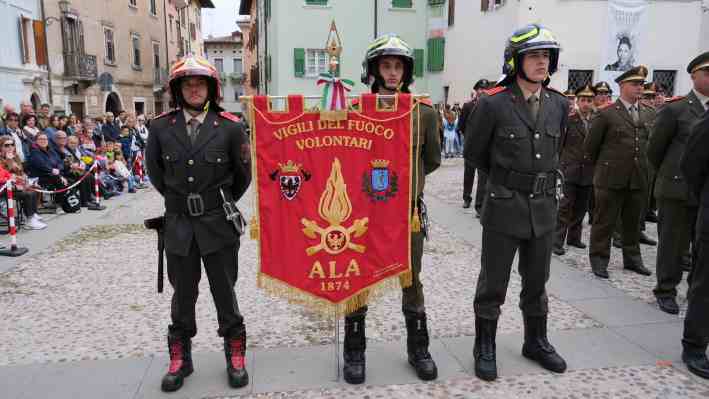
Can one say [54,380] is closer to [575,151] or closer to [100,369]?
[100,369]

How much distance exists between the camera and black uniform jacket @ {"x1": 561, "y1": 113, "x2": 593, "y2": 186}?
675 cm

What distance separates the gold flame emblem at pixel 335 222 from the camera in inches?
131

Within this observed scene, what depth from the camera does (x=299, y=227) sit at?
3.36 metres

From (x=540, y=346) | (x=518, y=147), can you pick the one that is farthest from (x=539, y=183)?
(x=540, y=346)

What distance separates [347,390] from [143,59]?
31.7 meters

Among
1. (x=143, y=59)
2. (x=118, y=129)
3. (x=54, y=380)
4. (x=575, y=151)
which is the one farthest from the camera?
(x=143, y=59)

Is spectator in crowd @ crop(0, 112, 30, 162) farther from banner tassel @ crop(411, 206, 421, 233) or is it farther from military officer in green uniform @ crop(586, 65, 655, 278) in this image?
military officer in green uniform @ crop(586, 65, 655, 278)

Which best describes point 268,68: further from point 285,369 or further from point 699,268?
point 699,268

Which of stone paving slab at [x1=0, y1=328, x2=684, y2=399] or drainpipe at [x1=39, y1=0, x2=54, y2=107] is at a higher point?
drainpipe at [x1=39, y1=0, x2=54, y2=107]

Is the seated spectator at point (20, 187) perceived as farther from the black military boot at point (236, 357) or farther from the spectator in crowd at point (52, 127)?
the black military boot at point (236, 357)

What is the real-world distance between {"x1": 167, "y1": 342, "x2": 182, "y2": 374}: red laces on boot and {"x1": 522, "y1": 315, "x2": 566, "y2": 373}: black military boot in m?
2.38

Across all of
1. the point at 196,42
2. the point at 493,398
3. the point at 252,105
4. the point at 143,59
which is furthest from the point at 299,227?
the point at 196,42

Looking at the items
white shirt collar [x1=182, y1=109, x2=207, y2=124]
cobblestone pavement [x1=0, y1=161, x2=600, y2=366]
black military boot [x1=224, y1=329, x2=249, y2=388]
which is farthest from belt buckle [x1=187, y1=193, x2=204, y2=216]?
cobblestone pavement [x1=0, y1=161, x2=600, y2=366]

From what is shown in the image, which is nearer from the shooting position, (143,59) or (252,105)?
(252,105)
